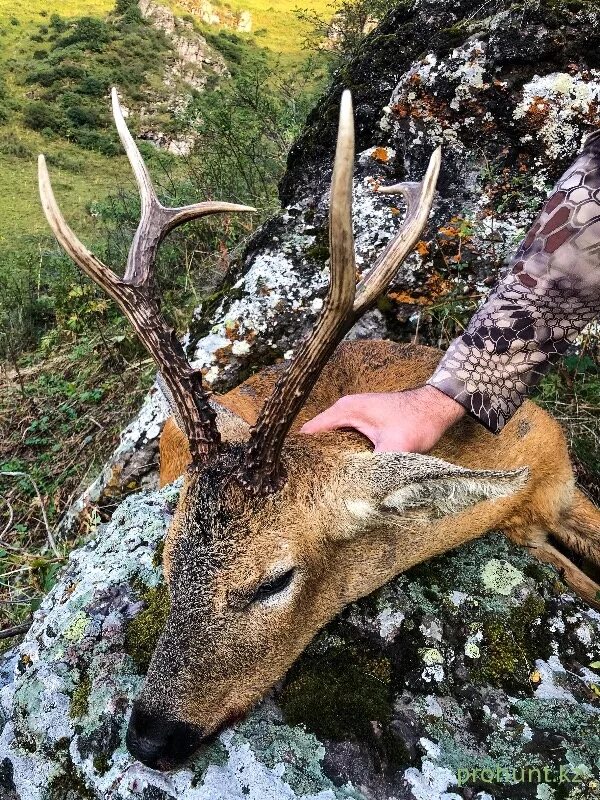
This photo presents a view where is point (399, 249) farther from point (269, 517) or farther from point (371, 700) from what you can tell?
point (371, 700)

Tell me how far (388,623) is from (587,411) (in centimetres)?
227

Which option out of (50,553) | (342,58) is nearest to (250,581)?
(50,553)

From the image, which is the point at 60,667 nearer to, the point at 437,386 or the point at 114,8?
the point at 437,386

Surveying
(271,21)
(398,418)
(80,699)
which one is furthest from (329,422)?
Result: (271,21)

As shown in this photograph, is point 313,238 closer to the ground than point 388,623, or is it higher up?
higher up

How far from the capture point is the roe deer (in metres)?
2.10

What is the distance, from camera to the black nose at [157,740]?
2000 millimetres

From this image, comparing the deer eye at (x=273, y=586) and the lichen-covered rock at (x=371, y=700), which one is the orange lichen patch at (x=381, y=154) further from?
the deer eye at (x=273, y=586)

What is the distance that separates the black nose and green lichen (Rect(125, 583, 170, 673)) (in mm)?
312

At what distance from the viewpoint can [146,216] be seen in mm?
2719

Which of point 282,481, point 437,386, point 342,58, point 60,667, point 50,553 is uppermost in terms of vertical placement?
point 342,58

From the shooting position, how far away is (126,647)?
7.92 feet

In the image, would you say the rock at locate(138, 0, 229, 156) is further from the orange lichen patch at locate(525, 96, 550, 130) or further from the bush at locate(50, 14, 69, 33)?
the orange lichen patch at locate(525, 96, 550, 130)

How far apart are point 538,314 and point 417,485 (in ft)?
3.68
